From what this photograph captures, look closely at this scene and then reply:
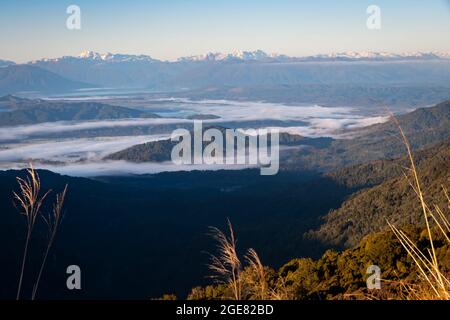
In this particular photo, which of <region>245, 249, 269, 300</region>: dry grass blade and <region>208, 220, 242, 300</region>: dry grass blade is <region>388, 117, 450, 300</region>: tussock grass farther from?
<region>208, 220, 242, 300</region>: dry grass blade

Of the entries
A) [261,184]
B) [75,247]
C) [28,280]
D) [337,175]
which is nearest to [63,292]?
[28,280]

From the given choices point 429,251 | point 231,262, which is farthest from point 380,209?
point 231,262

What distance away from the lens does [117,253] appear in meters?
100

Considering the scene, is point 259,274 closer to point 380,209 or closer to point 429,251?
point 429,251

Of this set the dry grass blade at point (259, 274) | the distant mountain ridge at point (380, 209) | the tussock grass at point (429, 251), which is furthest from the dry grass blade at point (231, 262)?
the distant mountain ridge at point (380, 209)

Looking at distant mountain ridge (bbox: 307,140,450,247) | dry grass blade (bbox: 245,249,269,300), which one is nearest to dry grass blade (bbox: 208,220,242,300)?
dry grass blade (bbox: 245,249,269,300)

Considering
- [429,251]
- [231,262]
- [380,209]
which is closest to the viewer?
[429,251]

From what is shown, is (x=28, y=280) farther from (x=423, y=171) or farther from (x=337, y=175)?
(x=337, y=175)

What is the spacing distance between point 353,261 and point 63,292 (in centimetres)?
5468

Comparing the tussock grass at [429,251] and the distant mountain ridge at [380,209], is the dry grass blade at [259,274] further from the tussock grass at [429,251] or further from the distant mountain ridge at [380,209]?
the distant mountain ridge at [380,209]

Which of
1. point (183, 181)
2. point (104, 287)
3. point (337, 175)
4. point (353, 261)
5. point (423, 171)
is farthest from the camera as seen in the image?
point (183, 181)

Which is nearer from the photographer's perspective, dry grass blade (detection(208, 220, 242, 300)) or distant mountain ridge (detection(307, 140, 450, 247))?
dry grass blade (detection(208, 220, 242, 300))

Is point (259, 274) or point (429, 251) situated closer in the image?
point (429, 251)
